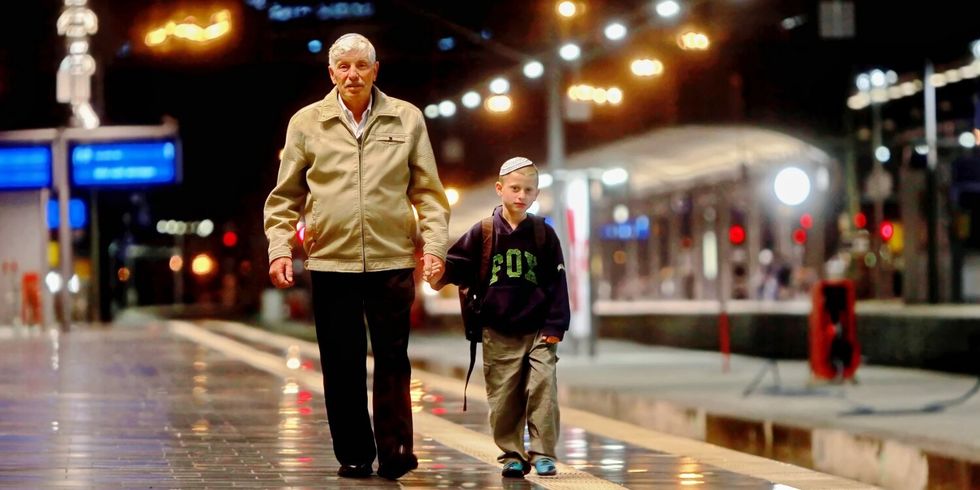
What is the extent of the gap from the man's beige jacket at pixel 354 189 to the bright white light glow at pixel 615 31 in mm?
16718

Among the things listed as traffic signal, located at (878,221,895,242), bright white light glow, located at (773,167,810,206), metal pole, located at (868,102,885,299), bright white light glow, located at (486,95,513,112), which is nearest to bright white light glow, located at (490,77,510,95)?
bright white light glow, located at (486,95,513,112)

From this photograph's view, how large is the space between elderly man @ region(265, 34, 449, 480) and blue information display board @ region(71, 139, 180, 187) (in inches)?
1388

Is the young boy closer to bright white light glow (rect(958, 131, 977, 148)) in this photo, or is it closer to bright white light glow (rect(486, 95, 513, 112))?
bright white light glow (rect(486, 95, 513, 112))

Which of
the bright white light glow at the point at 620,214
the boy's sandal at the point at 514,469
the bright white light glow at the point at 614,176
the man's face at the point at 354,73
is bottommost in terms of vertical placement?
the boy's sandal at the point at 514,469

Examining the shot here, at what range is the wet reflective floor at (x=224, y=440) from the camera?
8242mm

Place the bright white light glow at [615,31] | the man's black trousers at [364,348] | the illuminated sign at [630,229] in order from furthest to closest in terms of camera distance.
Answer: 1. the illuminated sign at [630,229]
2. the bright white light glow at [615,31]
3. the man's black trousers at [364,348]

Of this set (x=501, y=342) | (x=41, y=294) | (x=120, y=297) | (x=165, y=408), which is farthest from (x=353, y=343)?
(x=120, y=297)

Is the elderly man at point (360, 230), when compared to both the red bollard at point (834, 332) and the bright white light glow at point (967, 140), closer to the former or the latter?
the red bollard at point (834, 332)

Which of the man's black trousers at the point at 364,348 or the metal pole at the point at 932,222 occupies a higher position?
the metal pole at the point at 932,222

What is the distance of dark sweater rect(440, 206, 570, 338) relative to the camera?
27.7ft

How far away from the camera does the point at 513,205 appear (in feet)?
27.5

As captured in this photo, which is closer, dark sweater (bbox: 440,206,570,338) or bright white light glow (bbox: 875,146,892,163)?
dark sweater (bbox: 440,206,570,338)

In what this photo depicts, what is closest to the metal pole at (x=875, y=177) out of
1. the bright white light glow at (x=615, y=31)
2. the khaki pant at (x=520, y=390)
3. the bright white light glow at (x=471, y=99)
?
the bright white light glow at (x=471, y=99)

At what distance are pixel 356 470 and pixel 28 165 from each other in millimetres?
34544
